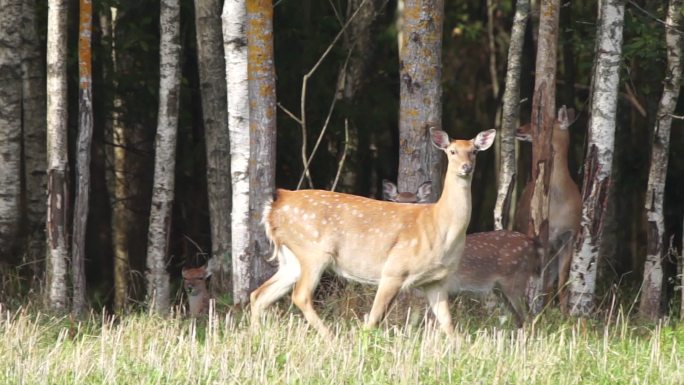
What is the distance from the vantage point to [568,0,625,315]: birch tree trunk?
36.6 ft

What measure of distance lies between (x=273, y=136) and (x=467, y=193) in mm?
1668

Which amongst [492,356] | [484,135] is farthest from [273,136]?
[492,356]

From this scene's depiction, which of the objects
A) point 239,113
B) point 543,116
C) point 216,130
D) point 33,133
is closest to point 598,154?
point 543,116

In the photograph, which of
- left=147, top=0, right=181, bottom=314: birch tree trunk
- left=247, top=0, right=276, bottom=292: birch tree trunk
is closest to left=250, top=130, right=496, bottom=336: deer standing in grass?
left=247, top=0, right=276, bottom=292: birch tree trunk

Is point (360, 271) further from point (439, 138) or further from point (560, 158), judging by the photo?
point (560, 158)

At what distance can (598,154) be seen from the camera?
11.2m

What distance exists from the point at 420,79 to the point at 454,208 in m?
1.52

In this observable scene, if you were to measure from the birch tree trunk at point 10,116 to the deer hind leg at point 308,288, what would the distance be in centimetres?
358

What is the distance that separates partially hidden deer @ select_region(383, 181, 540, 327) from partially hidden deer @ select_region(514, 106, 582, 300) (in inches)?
47.1

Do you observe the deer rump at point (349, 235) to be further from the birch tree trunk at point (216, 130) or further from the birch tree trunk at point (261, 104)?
the birch tree trunk at point (216, 130)

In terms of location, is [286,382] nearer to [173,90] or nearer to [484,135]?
[484,135]

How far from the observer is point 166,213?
12633 mm

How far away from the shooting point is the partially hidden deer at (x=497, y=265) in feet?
Answer: 36.7

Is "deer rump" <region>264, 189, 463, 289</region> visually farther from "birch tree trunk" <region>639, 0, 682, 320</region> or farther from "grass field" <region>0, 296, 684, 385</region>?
"birch tree trunk" <region>639, 0, 682, 320</region>
